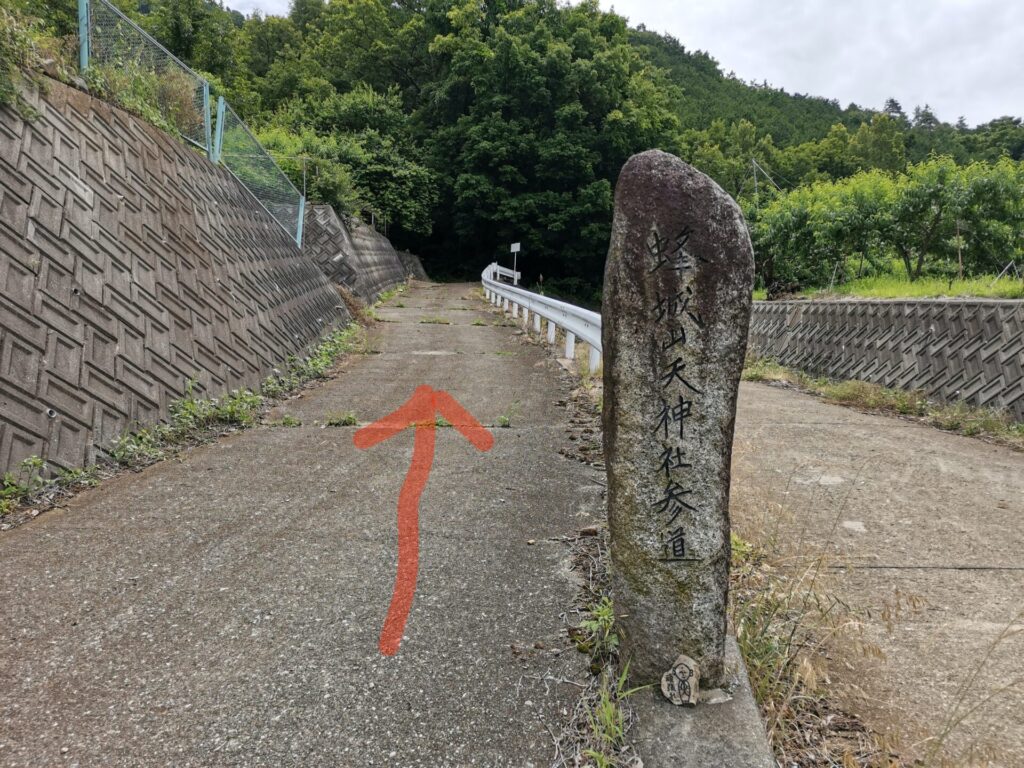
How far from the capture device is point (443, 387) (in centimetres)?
697

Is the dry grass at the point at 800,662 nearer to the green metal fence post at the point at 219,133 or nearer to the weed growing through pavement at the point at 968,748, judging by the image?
the weed growing through pavement at the point at 968,748

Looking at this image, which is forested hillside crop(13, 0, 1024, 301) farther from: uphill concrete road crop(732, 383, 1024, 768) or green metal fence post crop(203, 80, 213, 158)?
uphill concrete road crop(732, 383, 1024, 768)

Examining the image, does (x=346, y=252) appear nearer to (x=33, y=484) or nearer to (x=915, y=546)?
(x=33, y=484)

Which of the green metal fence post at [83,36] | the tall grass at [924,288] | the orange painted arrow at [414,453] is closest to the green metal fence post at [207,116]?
the green metal fence post at [83,36]

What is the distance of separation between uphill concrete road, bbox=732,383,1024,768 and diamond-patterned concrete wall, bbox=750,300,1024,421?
40.4 inches

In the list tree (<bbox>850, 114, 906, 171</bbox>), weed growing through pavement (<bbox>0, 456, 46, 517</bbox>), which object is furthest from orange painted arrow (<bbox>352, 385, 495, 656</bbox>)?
tree (<bbox>850, 114, 906, 171</bbox>)

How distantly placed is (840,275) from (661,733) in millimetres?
13831

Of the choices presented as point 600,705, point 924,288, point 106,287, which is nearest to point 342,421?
point 106,287

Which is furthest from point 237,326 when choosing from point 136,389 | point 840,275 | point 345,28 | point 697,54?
point 697,54

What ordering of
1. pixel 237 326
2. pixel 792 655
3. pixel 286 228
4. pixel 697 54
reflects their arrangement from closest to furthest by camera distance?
1. pixel 792 655
2. pixel 237 326
3. pixel 286 228
4. pixel 697 54

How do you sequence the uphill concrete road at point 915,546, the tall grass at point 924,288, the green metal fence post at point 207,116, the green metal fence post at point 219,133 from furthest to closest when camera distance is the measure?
the green metal fence post at point 219,133 < the green metal fence post at point 207,116 < the tall grass at point 924,288 < the uphill concrete road at point 915,546

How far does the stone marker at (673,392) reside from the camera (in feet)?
6.28

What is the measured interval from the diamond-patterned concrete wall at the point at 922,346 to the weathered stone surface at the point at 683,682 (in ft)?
19.7

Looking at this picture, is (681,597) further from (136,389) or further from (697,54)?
(697,54)
